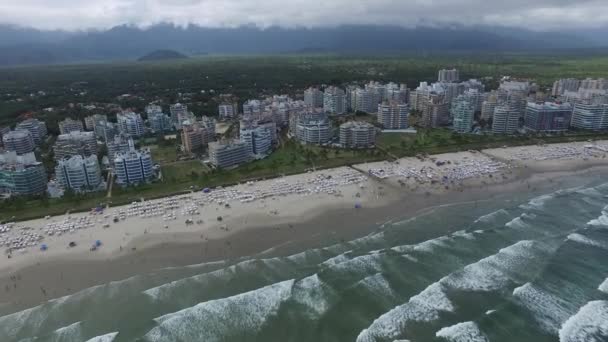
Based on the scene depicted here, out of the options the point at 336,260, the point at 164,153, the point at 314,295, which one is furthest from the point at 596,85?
the point at 314,295

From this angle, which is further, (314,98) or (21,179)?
(314,98)

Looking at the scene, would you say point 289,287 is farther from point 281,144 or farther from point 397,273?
point 281,144

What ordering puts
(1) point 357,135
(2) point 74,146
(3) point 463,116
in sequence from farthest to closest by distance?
(3) point 463,116, (1) point 357,135, (2) point 74,146

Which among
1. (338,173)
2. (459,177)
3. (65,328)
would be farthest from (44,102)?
(459,177)

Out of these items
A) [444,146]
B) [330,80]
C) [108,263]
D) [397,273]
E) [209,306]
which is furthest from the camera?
[330,80]

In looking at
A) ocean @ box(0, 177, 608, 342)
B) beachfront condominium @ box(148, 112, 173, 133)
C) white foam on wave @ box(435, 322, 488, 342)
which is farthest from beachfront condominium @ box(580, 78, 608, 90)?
beachfront condominium @ box(148, 112, 173, 133)

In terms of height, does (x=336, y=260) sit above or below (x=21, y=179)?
below

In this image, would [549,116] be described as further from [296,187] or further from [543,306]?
[543,306]
